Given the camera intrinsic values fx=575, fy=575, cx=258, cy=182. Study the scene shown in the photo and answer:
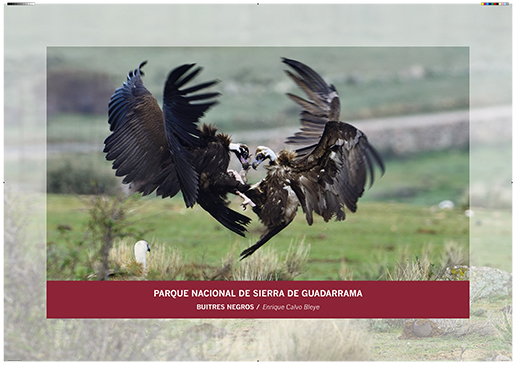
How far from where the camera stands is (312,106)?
6.56m

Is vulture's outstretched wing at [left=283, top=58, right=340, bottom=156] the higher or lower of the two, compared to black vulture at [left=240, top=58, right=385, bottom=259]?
higher

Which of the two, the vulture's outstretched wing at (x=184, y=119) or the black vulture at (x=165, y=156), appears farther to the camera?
the black vulture at (x=165, y=156)

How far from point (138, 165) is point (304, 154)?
182 centimetres

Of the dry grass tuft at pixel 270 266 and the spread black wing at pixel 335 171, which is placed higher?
the spread black wing at pixel 335 171

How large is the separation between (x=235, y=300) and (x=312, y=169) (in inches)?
66.4

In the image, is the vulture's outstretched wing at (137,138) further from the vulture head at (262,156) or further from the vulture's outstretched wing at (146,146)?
the vulture head at (262,156)

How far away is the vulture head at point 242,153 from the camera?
5.96 m

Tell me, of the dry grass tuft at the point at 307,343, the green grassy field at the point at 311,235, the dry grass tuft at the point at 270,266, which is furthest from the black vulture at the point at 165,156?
the dry grass tuft at the point at 307,343

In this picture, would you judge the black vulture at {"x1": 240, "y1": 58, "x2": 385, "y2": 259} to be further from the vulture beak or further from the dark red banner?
the dark red banner

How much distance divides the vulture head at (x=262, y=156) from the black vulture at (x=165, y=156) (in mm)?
96

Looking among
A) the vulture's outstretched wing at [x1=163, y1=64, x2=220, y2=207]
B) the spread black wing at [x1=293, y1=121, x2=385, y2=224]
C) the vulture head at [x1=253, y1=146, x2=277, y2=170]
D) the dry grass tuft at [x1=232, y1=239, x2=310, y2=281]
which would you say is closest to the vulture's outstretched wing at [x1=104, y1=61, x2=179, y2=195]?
the vulture's outstretched wing at [x1=163, y1=64, x2=220, y2=207]

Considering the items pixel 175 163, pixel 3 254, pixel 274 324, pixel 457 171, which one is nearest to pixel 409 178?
pixel 457 171

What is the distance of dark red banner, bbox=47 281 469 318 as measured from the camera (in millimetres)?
6234

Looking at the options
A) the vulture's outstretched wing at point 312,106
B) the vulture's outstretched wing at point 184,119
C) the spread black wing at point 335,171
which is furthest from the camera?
the vulture's outstretched wing at point 312,106
